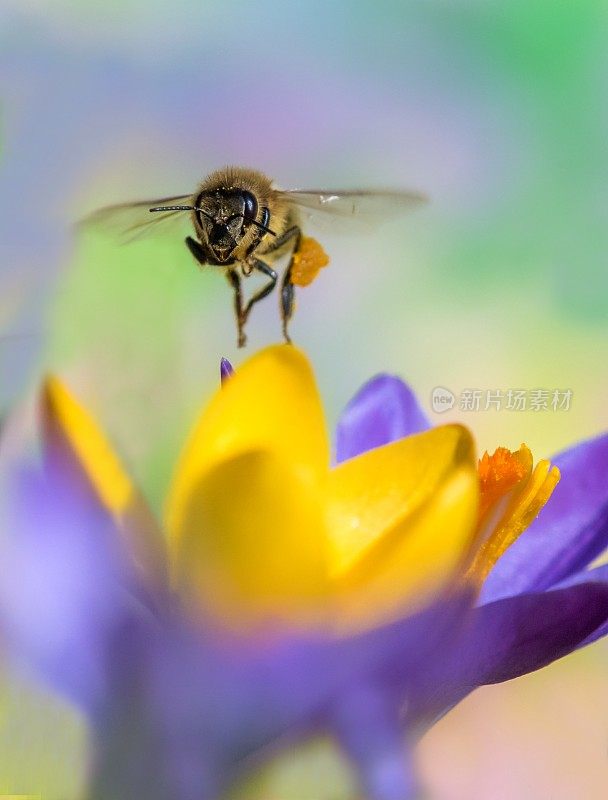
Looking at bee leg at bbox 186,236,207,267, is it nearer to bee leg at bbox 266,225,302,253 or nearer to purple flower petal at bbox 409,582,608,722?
bee leg at bbox 266,225,302,253

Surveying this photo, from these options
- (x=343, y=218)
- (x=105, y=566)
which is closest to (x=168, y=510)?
(x=105, y=566)

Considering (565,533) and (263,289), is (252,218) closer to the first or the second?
(263,289)

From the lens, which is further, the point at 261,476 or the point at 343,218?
the point at 343,218

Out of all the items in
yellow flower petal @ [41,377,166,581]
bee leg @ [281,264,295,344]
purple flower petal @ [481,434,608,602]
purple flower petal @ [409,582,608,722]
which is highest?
bee leg @ [281,264,295,344]

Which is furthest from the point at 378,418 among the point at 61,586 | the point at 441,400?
the point at 61,586

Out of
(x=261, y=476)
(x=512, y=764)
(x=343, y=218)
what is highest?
(x=343, y=218)

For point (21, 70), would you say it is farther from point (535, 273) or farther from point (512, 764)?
point (512, 764)

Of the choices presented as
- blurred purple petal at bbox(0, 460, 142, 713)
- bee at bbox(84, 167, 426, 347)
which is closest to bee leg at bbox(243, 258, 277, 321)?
bee at bbox(84, 167, 426, 347)
